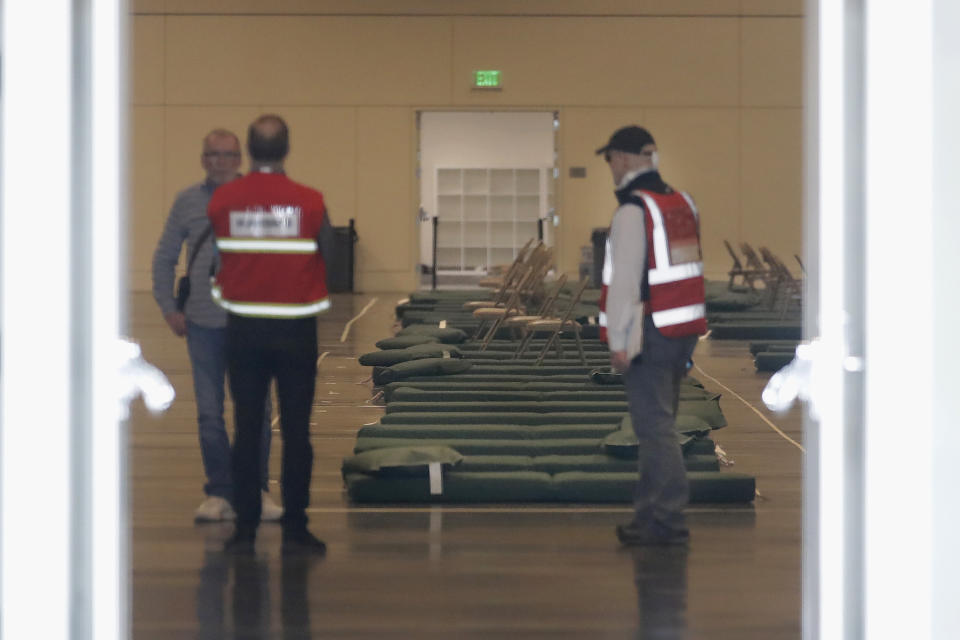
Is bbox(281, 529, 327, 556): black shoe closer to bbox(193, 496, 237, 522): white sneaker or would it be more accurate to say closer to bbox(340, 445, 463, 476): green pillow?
bbox(193, 496, 237, 522): white sneaker

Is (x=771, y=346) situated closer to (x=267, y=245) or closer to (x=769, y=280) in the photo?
(x=769, y=280)

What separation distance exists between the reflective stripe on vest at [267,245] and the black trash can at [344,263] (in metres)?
13.2

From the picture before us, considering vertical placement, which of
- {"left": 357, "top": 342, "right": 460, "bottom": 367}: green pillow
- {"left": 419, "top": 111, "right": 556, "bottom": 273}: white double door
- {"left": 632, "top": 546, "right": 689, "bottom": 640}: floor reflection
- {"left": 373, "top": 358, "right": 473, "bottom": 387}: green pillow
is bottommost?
{"left": 632, "top": 546, "right": 689, "bottom": 640}: floor reflection

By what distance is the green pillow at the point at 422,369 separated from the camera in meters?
8.12

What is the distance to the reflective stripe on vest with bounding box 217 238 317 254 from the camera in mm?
4094

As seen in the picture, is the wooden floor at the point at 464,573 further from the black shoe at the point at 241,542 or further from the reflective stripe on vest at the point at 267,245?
the reflective stripe on vest at the point at 267,245

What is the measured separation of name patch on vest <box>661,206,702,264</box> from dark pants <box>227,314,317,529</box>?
1163 millimetres

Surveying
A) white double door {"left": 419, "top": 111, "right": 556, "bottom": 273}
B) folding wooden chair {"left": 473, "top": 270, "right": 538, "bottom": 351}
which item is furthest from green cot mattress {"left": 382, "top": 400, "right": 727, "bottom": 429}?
white double door {"left": 419, "top": 111, "right": 556, "bottom": 273}
